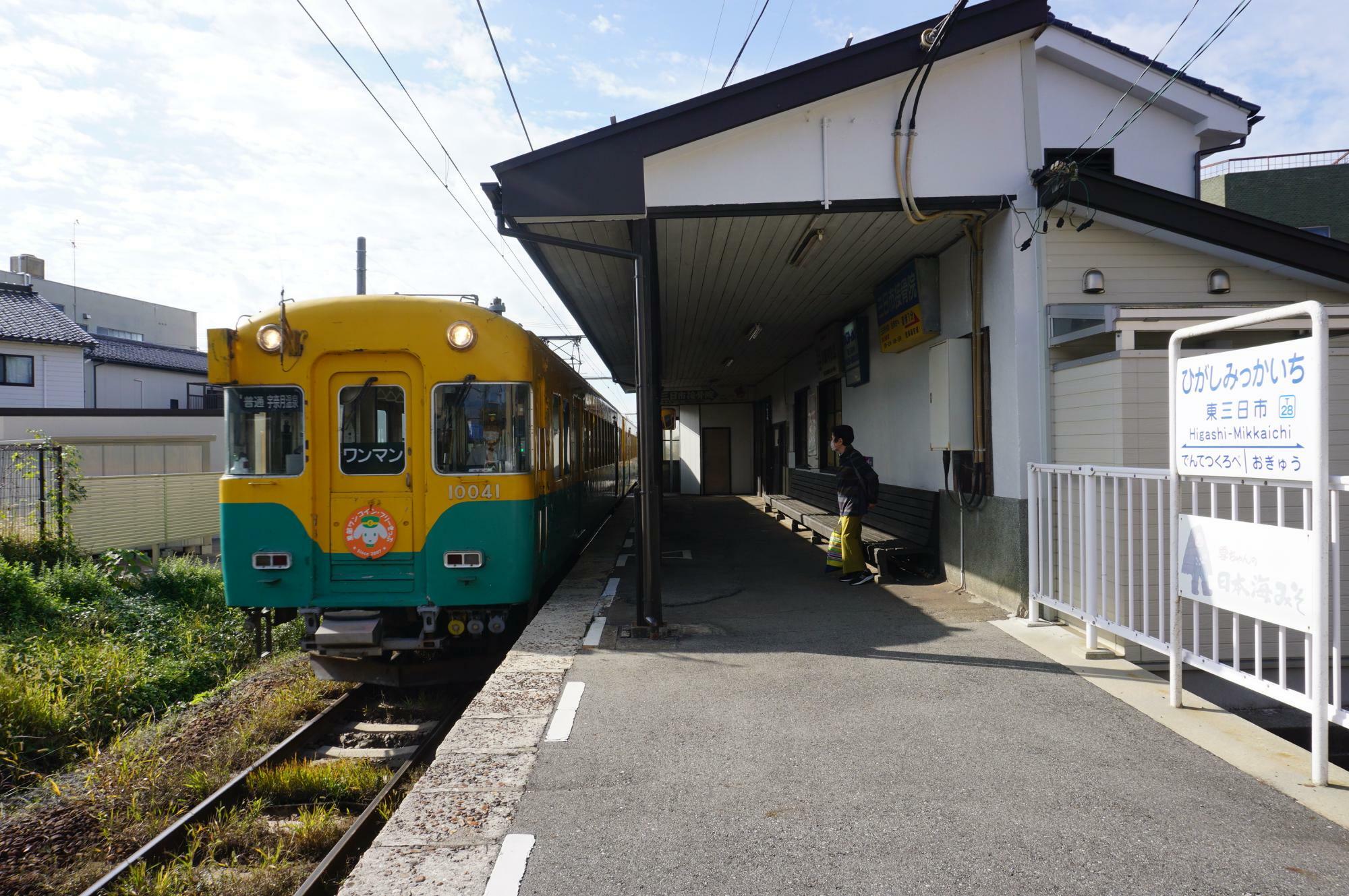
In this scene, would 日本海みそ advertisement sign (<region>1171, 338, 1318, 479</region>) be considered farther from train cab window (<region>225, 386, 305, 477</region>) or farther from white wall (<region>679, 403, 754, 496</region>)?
white wall (<region>679, 403, 754, 496</region>)

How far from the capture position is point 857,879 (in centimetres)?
287

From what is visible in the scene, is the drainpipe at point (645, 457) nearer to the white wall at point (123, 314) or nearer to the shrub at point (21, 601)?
the shrub at point (21, 601)

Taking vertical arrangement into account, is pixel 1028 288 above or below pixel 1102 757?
above

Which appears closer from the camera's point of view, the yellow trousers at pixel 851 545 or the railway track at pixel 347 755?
the railway track at pixel 347 755

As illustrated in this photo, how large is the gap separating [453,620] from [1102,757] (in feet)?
13.9

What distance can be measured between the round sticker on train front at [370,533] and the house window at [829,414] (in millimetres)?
9431

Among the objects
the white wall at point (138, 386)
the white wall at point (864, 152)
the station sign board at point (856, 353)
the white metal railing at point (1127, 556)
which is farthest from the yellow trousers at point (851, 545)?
the white wall at point (138, 386)

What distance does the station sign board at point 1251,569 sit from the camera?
11.6 feet

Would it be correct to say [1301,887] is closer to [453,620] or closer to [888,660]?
[888,660]

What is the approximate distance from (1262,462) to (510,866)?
366 cm

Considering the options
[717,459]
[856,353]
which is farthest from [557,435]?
[717,459]

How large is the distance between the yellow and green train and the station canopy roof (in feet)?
5.80

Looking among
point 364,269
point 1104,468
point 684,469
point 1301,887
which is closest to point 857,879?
point 1301,887

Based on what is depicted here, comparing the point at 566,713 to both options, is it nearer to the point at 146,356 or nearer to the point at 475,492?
the point at 475,492
